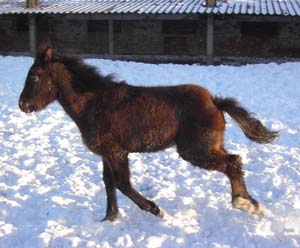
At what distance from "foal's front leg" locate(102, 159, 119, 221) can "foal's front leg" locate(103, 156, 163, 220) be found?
0.48ft

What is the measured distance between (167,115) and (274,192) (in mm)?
1810

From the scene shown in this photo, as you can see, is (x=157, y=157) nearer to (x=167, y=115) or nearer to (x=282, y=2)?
(x=167, y=115)

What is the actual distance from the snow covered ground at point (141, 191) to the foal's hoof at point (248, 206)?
92 mm

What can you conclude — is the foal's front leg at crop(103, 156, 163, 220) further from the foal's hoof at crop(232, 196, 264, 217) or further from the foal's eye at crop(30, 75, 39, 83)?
the foal's eye at crop(30, 75, 39, 83)

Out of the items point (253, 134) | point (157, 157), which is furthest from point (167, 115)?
point (157, 157)

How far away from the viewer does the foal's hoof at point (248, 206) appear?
4.72 m

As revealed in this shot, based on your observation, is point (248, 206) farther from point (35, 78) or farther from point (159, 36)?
point (159, 36)

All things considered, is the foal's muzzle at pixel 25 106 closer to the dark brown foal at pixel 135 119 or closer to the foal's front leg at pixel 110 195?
the dark brown foal at pixel 135 119

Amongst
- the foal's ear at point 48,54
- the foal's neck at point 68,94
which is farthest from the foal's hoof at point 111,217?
the foal's ear at point 48,54

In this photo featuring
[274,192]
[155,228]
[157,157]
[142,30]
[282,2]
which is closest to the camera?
[155,228]

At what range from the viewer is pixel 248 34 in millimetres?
20531

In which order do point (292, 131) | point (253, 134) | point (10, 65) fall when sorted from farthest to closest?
point (10, 65) < point (292, 131) < point (253, 134)

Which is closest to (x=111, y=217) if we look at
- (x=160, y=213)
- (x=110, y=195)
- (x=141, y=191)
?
(x=110, y=195)

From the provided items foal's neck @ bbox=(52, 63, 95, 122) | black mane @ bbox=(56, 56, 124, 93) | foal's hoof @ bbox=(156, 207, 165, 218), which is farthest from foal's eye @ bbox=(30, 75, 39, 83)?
foal's hoof @ bbox=(156, 207, 165, 218)
